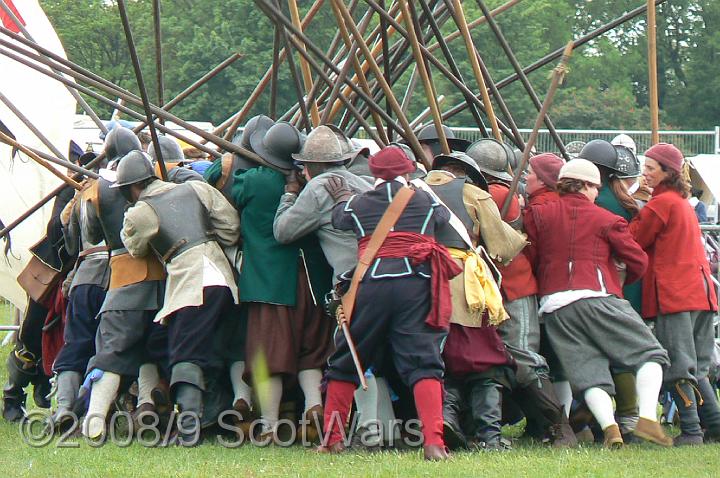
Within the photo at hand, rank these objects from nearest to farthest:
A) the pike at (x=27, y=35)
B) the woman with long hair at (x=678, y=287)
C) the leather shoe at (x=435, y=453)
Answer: the leather shoe at (x=435, y=453)
the woman with long hair at (x=678, y=287)
the pike at (x=27, y=35)

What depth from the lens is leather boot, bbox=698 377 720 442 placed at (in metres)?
7.84

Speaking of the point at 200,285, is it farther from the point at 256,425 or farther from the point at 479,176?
the point at 479,176

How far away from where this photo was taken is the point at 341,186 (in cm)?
762

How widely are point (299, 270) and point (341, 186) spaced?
578 millimetres

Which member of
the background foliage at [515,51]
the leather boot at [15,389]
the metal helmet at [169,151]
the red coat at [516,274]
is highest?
the metal helmet at [169,151]

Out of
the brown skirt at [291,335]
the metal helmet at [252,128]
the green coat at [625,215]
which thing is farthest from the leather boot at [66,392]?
the green coat at [625,215]

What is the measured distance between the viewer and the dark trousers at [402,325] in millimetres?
7043

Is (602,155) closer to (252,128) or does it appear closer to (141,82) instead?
(252,128)

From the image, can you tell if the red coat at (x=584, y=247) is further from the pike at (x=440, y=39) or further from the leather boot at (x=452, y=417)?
the pike at (x=440, y=39)

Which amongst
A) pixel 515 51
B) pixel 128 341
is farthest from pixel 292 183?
pixel 515 51

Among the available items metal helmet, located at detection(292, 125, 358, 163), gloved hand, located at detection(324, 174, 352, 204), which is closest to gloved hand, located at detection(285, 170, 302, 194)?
metal helmet, located at detection(292, 125, 358, 163)

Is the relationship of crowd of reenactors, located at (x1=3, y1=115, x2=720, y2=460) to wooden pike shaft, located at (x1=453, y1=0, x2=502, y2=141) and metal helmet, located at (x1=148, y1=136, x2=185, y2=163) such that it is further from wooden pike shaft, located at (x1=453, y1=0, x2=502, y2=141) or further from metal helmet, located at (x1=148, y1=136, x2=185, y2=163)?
wooden pike shaft, located at (x1=453, y1=0, x2=502, y2=141)

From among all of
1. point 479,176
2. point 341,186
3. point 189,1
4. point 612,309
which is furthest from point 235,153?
point 189,1

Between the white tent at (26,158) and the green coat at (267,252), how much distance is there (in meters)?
2.98
